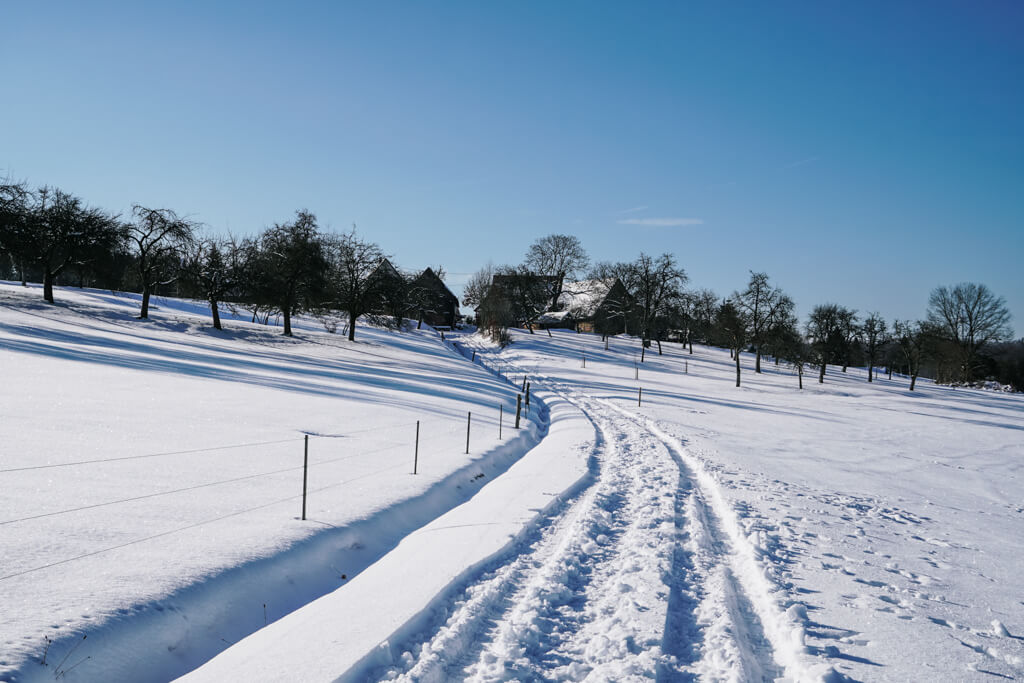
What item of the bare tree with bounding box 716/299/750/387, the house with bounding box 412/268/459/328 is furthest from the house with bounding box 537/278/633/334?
the bare tree with bounding box 716/299/750/387

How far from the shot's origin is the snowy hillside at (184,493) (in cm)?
468

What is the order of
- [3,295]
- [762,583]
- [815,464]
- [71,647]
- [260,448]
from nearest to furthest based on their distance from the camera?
[71,647], [762,583], [260,448], [815,464], [3,295]

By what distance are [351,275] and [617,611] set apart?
126 ft

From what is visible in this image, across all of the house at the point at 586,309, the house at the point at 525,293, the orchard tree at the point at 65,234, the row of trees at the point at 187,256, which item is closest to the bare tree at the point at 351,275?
the row of trees at the point at 187,256

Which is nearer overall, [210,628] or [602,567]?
[210,628]

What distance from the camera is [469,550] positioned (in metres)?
6.93

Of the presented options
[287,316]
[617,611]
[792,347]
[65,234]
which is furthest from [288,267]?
[792,347]

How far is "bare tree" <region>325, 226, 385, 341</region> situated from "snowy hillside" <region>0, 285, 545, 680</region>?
19.0 m

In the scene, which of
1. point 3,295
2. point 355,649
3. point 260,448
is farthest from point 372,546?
point 3,295

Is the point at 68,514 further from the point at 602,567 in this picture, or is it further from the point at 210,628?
the point at 602,567

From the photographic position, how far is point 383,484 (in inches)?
376

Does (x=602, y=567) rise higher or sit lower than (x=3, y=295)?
lower

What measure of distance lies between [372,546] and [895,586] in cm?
666

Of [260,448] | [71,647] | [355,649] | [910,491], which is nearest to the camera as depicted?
[71,647]
